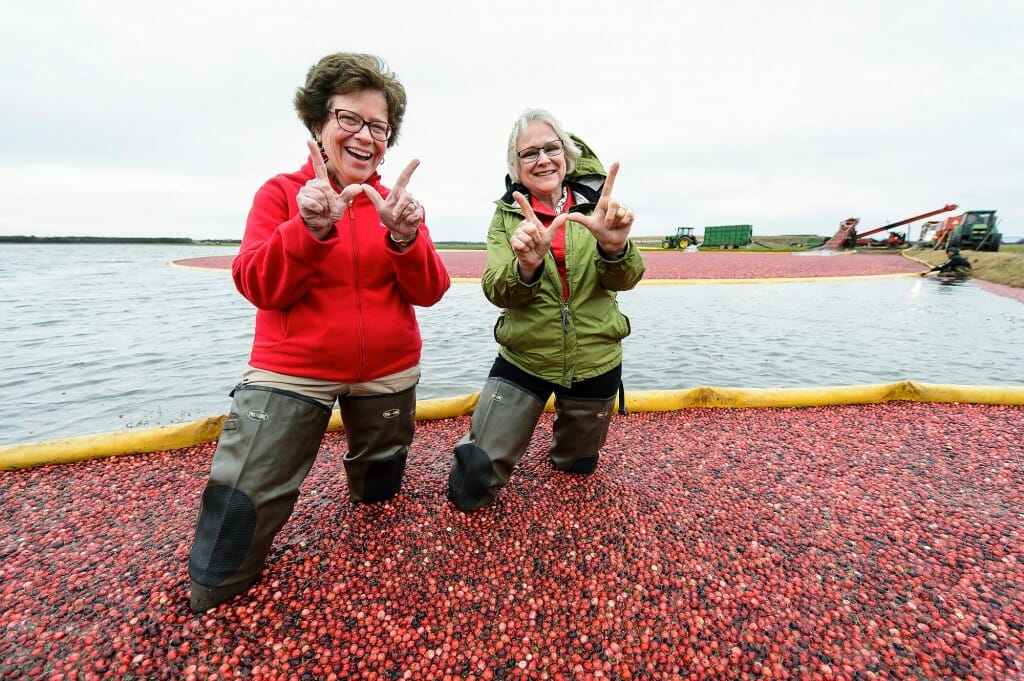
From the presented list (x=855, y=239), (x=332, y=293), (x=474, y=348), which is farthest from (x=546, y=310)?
(x=855, y=239)

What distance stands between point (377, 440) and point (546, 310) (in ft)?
4.04

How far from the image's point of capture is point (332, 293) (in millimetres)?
2121

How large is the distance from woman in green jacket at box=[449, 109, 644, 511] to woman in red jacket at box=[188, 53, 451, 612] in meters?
0.57

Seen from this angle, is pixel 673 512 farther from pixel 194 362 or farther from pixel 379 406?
pixel 194 362

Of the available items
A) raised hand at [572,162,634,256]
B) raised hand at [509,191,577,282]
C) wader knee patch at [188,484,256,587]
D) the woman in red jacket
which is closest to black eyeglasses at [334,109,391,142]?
the woman in red jacket

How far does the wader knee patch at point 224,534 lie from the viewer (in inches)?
75.3

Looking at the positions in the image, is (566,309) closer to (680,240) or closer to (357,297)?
(357,297)

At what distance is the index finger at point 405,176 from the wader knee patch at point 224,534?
1518 millimetres

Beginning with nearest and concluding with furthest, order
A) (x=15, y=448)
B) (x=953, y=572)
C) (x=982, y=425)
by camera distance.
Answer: (x=953, y=572) < (x=15, y=448) < (x=982, y=425)

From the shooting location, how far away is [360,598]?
202cm

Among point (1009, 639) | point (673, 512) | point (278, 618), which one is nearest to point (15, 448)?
point (278, 618)

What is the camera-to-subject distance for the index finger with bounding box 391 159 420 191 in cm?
200

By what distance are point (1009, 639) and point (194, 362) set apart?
8.09 meters

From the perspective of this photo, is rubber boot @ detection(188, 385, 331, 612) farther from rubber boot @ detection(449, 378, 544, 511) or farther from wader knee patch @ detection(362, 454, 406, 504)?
rubber boot @ detection(449, 378, 544, 511)
